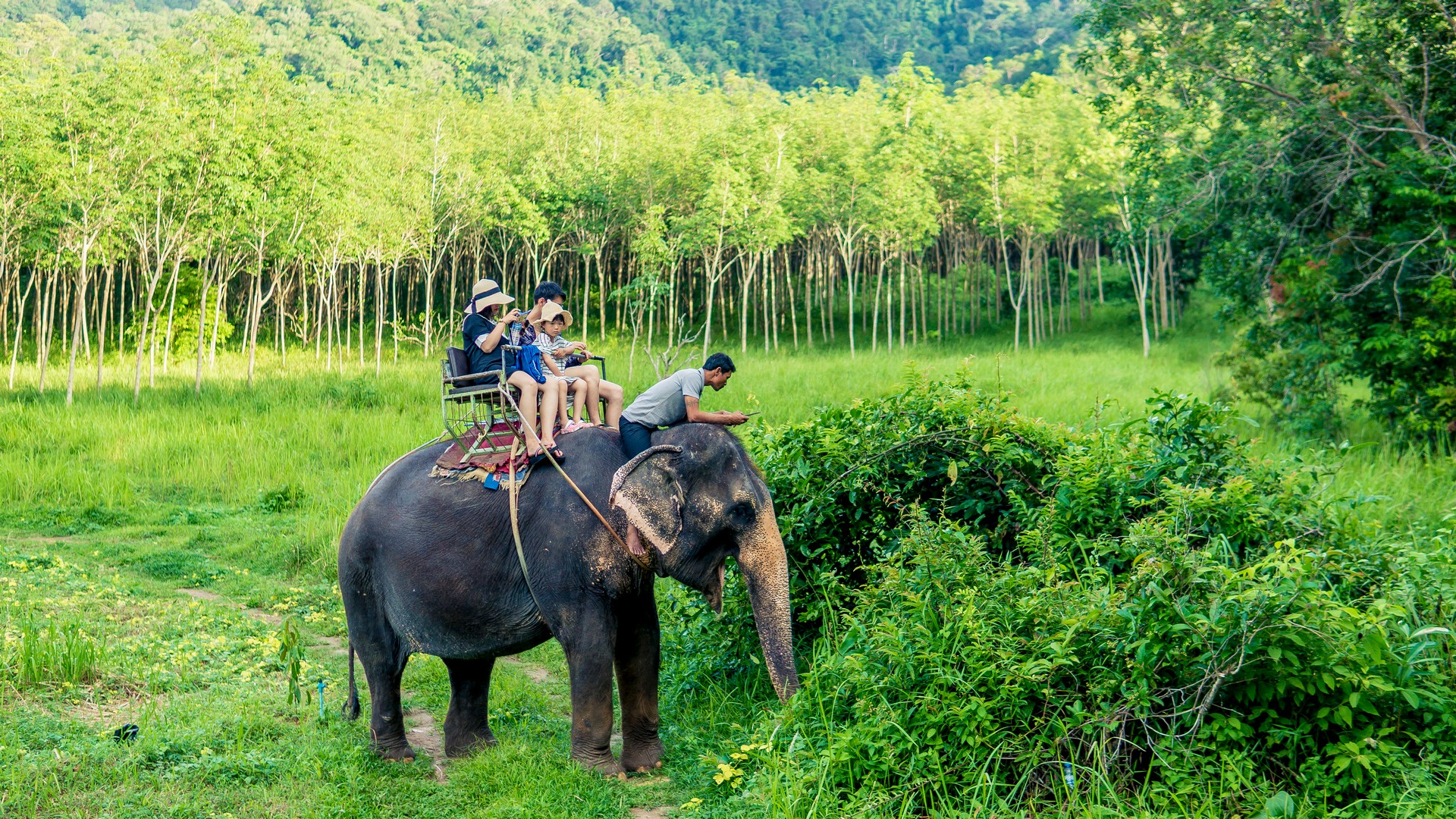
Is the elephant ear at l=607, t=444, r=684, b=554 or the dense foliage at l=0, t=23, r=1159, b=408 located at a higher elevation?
the dense foliage at l=0, t=23, r=1159, b=408

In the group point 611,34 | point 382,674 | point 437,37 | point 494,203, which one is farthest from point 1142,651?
point 611,34

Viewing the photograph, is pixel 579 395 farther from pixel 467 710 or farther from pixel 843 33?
pixel 843 33

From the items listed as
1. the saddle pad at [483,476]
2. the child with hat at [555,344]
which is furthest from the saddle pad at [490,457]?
the child with hat at [555,344]

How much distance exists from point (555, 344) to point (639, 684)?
2243mm

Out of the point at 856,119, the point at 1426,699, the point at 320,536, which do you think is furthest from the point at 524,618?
the point at 856,119

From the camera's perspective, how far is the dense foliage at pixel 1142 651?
4.39 metres

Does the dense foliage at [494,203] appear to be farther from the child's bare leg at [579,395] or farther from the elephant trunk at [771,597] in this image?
the elephant trunk at [771,597]

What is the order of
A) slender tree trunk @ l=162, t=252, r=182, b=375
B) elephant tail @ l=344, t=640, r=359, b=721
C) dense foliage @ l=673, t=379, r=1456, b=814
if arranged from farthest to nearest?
slender tree trunk @ l=162, t=252, r=182, b=375, elephant tail @ l=344, t=640, r=359, b=721, dense foliage @ l=673, t=379, r=1456, b=814

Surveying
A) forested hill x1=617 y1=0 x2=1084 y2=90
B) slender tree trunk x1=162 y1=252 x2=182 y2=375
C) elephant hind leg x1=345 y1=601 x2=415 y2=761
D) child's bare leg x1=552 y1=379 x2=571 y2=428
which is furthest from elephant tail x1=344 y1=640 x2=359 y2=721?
forested hill x1=617 y1=0 x2=1084 y2=90

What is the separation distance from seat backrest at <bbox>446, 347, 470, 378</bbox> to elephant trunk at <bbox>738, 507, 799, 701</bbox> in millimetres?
2079

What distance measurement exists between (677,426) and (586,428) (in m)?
0.68

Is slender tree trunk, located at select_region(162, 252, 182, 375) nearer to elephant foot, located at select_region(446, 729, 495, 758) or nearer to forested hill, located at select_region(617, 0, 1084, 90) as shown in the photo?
elephant foot, located at select_region(446, 729, 495, 758)

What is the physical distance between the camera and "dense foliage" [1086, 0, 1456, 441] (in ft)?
44.8

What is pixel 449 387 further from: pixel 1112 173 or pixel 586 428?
pixel 1112 173
